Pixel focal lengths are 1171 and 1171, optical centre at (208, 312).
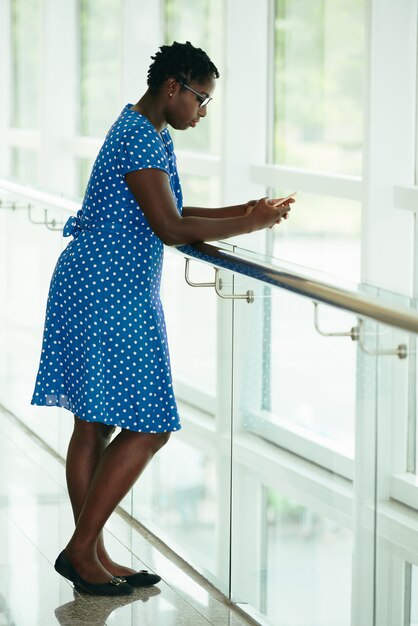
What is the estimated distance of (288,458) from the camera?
10.2 feet

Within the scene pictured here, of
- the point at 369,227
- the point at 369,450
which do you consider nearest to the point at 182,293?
the point at 369,227

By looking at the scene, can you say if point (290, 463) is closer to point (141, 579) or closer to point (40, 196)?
point (141, 579)

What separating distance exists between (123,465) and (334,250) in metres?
2.21

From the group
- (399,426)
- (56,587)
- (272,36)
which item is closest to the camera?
(399,426)

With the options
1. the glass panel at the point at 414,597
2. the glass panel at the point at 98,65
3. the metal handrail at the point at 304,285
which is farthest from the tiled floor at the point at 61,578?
the glass panel at the point at 98,65

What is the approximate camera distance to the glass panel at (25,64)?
31.4ft

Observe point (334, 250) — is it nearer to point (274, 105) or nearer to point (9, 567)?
point (274, 105)

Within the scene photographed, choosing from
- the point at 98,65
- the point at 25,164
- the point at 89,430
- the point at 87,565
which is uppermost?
the point at 98,65

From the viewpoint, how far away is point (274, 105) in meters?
5.79

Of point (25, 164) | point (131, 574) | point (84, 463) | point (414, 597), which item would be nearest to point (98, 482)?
point (84, 463)

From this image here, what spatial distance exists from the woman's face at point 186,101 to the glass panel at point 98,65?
464 centimetres

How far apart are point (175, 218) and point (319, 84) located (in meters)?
2.47

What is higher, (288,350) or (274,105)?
(274,105)

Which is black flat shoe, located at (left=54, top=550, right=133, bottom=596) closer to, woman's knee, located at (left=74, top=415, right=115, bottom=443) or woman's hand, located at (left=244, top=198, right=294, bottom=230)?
woman's knee, located at (left=74, top=415, right=115, bottom=443)
